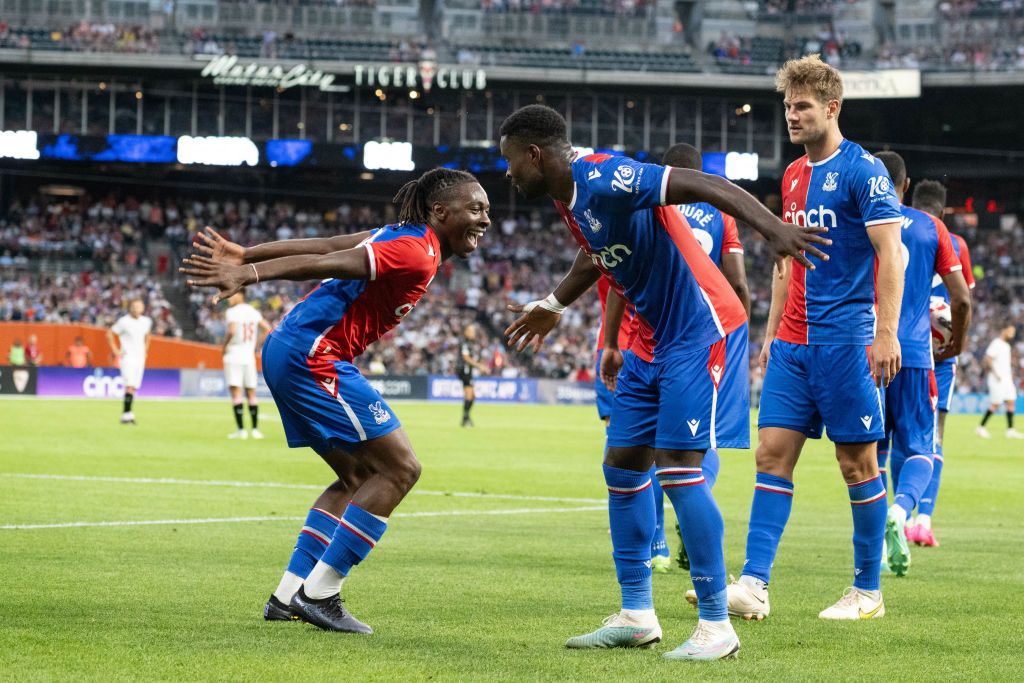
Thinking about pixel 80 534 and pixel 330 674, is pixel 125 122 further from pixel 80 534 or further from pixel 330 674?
pixel 330 674

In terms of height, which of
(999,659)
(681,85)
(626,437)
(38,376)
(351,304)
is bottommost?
(38,376)

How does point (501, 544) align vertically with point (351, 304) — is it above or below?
below

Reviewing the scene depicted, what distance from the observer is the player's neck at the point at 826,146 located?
6.80 meters

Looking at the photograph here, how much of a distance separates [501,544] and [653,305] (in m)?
4.24

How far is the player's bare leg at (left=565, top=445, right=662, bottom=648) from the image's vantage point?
228 inches

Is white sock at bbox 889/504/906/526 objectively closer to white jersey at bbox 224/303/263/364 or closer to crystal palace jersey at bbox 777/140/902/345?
crystal palace jersey at bbox 777/140/902/345

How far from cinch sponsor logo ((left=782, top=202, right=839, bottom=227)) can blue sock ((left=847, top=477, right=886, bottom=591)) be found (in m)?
1.36

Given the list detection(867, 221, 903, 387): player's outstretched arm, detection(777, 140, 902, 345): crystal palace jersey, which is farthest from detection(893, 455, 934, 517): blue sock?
detection(867, 221, 903, 387): player's outstretched arm

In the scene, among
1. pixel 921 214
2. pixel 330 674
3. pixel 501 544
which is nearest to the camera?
pixel 330 674

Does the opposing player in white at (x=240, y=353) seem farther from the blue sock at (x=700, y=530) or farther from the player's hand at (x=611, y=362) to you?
the blue sock at (x=700, y=530)

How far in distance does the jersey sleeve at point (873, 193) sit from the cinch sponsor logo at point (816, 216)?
15cm

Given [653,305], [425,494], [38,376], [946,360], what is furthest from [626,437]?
[38,376]

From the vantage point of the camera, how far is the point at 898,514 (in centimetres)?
788

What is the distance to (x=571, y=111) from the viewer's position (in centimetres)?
5847
